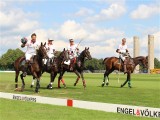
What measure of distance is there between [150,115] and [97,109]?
7.61ft

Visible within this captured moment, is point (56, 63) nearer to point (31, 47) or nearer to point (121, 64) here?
point (31, 47)

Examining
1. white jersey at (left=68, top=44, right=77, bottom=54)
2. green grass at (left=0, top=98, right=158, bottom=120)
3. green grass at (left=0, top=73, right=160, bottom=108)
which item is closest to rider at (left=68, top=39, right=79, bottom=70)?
white jersey at (left=68, top=44, right=77, bottom=54)

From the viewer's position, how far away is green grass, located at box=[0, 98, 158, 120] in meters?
11.9

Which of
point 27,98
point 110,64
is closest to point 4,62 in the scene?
point 110,64

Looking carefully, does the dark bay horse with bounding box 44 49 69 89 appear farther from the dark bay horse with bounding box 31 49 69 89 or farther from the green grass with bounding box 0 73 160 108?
the green grass with bounding box 0 73 160 108

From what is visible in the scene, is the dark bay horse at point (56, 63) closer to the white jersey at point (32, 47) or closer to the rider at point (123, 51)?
the white jersey at point (32, 47)

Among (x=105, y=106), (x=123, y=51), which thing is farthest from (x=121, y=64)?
(x=105, y=106)

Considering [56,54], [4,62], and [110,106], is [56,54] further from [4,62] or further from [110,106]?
[4,62]

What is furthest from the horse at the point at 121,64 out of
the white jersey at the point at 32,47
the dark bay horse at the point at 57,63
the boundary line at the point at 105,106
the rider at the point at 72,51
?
the boundary line at the point at 105,106

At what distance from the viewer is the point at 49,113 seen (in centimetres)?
1289

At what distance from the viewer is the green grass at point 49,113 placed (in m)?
11.9

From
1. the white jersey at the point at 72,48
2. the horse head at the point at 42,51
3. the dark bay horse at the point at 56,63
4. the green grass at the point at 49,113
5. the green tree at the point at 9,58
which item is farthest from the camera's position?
the green tree at the point at 9,58

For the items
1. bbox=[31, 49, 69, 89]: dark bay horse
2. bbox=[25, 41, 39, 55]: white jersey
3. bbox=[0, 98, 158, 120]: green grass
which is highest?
bbox=[25, 41, 39, 55]: white jersey

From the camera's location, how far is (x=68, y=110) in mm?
13492
